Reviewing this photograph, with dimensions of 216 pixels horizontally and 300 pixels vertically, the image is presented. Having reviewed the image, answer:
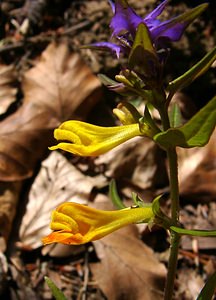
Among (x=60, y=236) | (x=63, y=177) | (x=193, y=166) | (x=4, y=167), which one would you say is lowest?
(x=193, y=166)

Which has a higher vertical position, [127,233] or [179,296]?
[127,233]

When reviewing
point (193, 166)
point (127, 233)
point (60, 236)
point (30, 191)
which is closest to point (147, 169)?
point (193, 166)

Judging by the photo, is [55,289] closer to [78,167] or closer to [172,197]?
[172,197]

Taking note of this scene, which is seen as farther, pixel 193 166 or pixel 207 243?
pixel 193 166

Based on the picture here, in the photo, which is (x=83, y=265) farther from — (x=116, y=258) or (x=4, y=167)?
(x=4, y=167)

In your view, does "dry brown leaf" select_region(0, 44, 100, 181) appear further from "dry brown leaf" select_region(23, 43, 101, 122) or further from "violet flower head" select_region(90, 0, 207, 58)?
"violet flower head" select_region(90, 0, 207, 58)

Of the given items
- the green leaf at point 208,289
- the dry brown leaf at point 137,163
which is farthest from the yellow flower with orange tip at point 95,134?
the dry brown leaf at point 137,163

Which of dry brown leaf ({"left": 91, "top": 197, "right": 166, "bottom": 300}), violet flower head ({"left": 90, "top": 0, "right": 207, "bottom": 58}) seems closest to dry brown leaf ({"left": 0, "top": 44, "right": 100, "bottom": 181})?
dry brown leaf ({"left": 91, "top": 197, "right": 166, "bottom": 300})
